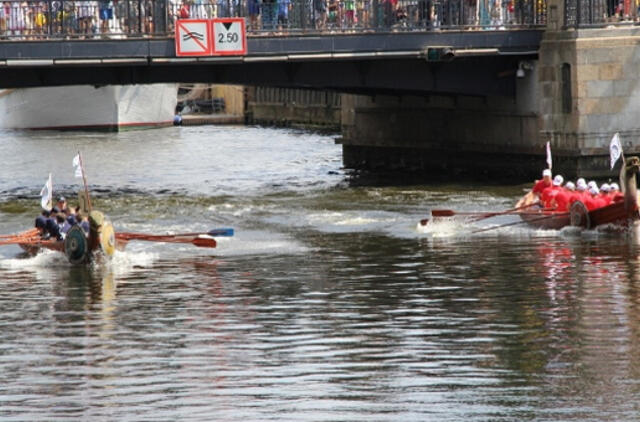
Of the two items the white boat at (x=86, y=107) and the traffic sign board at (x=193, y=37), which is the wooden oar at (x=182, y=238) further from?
the white boat at (x=86, y=107)

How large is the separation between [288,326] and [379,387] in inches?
198

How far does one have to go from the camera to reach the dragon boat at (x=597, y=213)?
116 feet

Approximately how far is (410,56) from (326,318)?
22680 mm

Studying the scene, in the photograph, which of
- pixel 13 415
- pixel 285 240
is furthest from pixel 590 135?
pixel 13 415

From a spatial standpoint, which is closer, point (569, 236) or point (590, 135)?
point (569, 236)

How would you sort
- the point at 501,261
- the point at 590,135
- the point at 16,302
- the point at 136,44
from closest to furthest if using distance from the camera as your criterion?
the point at 16,302 < the point at 501,261 < the point at 136,44 < the point at 590,135

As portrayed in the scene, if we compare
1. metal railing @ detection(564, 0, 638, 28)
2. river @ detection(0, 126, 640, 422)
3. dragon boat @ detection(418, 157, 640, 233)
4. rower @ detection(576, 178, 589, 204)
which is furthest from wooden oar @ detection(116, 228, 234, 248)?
metal railing @ detection(564, 0, 638, 28)

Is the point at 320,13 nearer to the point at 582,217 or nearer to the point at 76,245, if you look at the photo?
the point at 582,217

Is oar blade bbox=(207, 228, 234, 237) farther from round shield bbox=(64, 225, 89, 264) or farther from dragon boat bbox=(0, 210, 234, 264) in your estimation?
round shield bbox=(64, 225, 89, 264)

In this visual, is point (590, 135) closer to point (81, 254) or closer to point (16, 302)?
point (81, 254)

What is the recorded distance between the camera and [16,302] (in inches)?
1108

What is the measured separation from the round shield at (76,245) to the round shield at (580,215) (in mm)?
12236

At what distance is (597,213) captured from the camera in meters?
36.8

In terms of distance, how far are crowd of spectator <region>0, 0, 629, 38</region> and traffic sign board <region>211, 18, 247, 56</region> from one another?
0.79m
